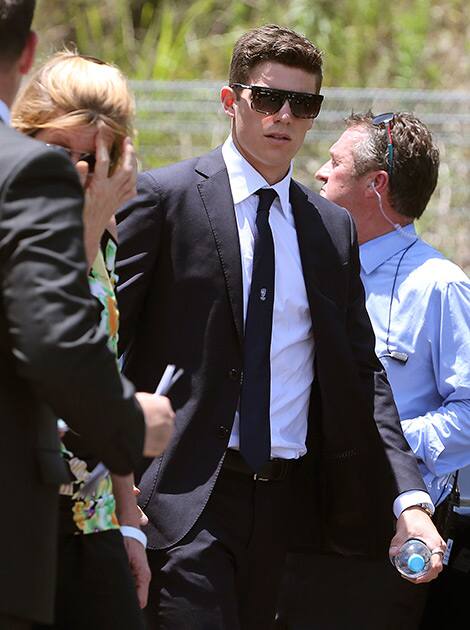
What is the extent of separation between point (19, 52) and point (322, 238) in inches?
67.8

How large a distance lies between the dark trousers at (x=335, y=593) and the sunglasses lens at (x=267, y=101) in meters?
1.55

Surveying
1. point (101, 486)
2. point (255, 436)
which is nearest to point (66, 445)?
point (101, 486)

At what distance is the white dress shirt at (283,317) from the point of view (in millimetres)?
3895

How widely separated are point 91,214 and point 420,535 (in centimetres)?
153

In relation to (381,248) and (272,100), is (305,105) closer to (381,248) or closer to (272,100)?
(272,100)

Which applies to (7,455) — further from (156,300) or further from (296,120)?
(296,120)

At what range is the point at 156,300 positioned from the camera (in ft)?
12.6

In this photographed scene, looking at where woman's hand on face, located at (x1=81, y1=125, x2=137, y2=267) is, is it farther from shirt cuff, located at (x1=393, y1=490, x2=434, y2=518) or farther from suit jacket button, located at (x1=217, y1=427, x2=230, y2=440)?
shirt cuff, located at (x1=393, y1=490, x2=434, y2=518)

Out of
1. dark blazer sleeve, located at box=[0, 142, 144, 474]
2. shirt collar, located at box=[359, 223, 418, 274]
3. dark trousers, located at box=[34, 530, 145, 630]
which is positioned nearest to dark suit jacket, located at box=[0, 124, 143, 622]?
dark blazer sleeve, located at box=[0, 142, 144, 474]

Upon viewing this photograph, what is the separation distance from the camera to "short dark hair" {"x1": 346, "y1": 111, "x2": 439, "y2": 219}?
4969 mm

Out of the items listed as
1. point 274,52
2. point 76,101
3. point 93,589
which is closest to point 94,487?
point 93,589

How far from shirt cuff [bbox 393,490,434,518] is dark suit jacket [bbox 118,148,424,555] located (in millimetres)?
22

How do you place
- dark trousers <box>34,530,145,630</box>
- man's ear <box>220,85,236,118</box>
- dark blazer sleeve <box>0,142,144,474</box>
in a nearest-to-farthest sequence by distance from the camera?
dark blazer sleeve <box>0,142,144,474</box> < dark trousers <box>34,530,145,630</box> < man's ear <box>220,85,236,118</box>

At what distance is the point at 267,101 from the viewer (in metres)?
4.12
